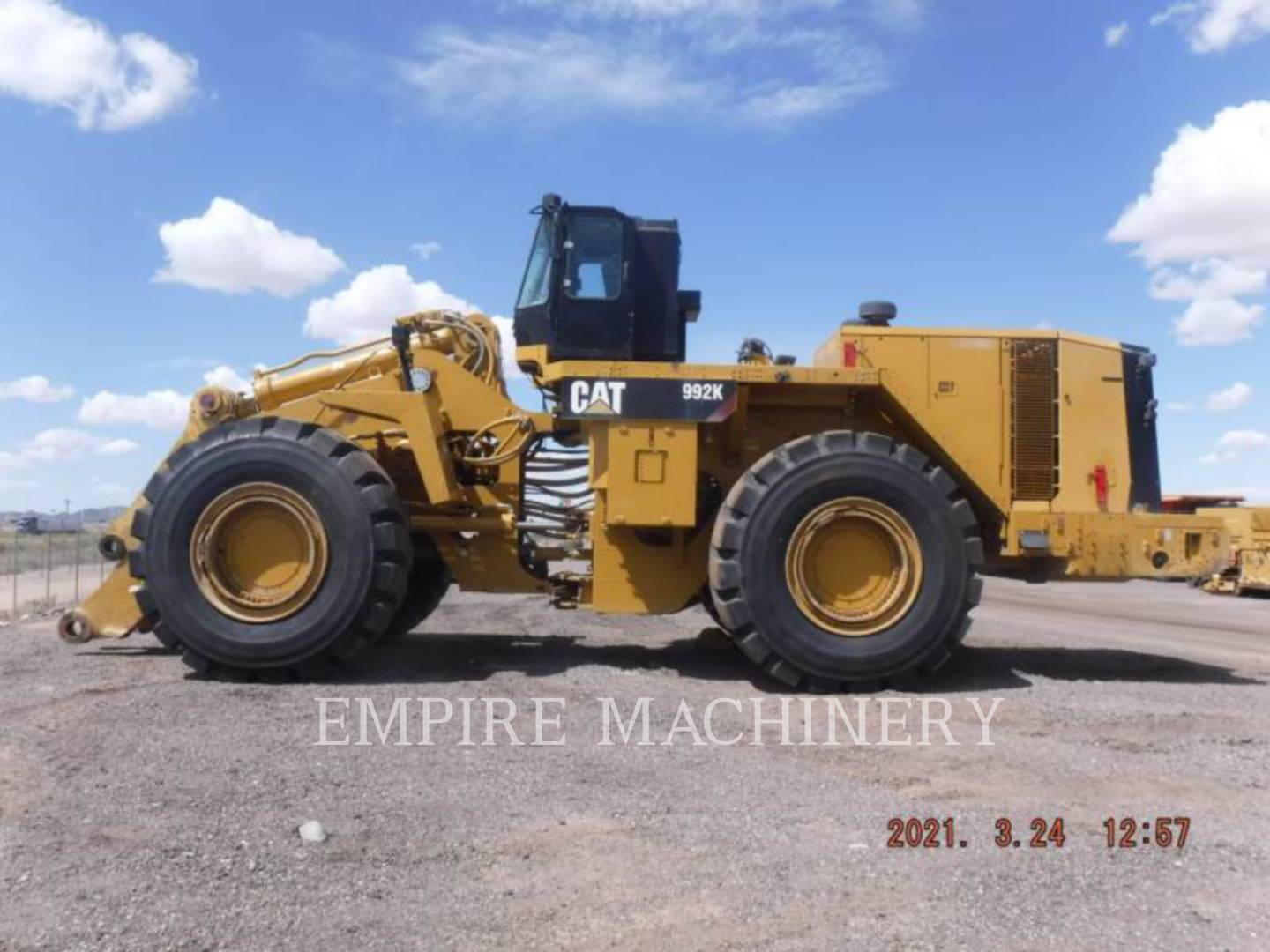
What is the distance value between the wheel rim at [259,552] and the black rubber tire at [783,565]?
9.42 ft

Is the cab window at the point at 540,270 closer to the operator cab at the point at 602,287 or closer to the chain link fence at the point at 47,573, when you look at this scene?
the operator cab at the point at 602,287

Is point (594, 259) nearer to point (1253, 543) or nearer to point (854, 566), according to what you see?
point (854, 566)

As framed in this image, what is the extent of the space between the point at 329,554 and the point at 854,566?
371 cm

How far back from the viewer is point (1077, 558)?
7.76 metres

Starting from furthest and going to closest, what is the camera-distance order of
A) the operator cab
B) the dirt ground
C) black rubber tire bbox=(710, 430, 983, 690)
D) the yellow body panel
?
1. the yellow body panel
2. the operator cab
3. black rubber tire bbox=(710, 430, 983, 690)
4. the dirt ground

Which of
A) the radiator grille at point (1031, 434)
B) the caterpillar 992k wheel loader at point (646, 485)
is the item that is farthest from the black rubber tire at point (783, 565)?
the radiator grille at point (1031, 434)

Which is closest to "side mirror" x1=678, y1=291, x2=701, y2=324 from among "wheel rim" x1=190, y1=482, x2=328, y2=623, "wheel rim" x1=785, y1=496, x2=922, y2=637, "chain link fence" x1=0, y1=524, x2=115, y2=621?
"wheel rim" x1=785, y1=496, x2=922, y2=637

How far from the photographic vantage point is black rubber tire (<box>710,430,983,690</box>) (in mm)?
7156

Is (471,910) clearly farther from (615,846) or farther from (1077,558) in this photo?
(1077,558)

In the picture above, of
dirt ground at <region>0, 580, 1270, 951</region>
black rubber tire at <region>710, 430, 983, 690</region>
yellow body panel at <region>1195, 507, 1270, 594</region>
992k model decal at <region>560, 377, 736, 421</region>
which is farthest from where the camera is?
yellow body panel at <region>1195, 507, 1270, 594</region>

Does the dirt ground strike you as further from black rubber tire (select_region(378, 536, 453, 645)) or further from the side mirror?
the side mirror

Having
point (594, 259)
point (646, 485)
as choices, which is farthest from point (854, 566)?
point (594, 259)

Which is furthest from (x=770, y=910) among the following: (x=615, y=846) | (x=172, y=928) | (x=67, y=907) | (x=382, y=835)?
(x=67, y=907)

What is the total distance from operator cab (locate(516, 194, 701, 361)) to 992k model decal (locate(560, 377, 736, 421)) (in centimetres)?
62
